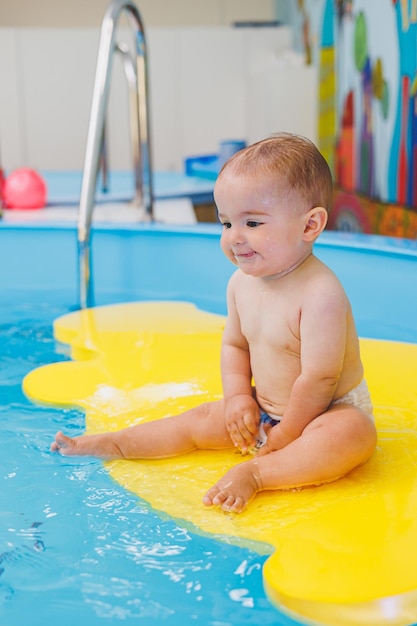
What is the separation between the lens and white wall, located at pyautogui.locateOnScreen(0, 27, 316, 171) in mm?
7363

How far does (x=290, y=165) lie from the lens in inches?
50.0

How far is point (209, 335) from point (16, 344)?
0.52 meters

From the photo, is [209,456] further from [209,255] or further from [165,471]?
[209,255]

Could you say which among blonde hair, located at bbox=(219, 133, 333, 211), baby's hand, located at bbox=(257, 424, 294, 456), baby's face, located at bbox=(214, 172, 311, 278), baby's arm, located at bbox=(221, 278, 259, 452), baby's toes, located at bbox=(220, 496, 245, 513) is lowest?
baby's toes, located at bbox=(220, 496, 245, 513)

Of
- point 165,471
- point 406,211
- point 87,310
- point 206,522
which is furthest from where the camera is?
point 406,211

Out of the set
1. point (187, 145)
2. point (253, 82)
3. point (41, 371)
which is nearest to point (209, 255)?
point (41, 371)

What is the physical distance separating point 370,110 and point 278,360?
3201mm

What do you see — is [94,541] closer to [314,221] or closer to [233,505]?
[233,505]

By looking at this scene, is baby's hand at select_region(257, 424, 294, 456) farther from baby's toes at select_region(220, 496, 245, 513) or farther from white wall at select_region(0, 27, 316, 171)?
white wall at select_region(0, 27, 316, 171)

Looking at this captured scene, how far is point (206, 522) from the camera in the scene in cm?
118

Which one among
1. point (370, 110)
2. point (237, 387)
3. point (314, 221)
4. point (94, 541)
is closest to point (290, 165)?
point (314, 221)

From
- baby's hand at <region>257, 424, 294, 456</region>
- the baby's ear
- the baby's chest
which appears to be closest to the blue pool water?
baby's hand at <region>257, 424, 294, 456</region>

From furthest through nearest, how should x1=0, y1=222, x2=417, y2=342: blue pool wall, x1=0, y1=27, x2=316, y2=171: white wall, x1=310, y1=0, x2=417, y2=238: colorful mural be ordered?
1. x1=0, y1=27, x2=316, y2=171: white wall
2. x1=310, y1=0, x2=417, y2=238: colorful mural
3. x1=0, y1=222, x2=417, y2=342: blue pool wall

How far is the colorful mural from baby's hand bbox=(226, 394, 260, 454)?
244 cm
